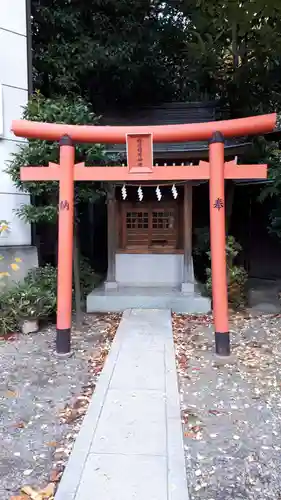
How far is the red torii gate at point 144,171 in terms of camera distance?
4.86 metres

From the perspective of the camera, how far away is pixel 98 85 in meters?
10.1

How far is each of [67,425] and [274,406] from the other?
6.27 feet

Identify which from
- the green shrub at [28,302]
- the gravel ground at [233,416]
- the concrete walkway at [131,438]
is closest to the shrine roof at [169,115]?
the green shrub at [28,302]

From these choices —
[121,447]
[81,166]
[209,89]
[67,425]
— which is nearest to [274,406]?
[121,447]

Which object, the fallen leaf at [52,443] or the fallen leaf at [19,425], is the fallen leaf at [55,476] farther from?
the fallen leaf at [19,425]

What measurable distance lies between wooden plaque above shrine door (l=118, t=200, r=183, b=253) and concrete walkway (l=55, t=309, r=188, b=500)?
371cm

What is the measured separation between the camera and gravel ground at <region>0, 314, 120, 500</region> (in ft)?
8.96

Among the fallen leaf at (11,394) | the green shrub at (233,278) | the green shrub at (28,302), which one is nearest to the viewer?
the fallen leaf at (11,394)

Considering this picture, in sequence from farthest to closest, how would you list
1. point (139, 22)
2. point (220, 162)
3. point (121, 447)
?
point (139, 22)
point (220, 162)
point (121, 447)

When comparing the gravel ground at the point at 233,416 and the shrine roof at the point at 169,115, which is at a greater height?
the shrine roof at the point at 169,115

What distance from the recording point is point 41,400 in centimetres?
375

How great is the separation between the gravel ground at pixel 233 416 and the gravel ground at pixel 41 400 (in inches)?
38.6

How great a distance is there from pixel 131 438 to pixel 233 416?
3.39 ft

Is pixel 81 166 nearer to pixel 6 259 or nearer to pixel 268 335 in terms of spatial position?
pixel 6 259
